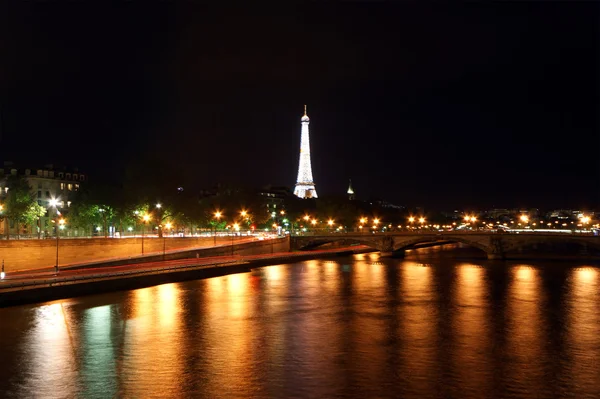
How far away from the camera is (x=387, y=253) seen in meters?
82.9

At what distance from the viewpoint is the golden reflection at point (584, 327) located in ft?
68.0

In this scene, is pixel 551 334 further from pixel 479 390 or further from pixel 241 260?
pixel 241 260

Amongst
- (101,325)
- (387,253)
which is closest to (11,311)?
(101,325)

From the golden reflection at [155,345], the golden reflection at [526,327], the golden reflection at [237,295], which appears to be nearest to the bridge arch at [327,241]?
the golden reflection at [237,295]

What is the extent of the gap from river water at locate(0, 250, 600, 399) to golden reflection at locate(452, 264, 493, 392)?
3.4 inches

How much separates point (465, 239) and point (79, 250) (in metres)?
48.0

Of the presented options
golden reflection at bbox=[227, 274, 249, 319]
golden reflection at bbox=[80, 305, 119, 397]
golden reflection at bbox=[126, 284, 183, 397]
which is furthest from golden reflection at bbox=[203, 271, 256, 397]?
golden reflection at bbox=[80, 305, 119, 397]

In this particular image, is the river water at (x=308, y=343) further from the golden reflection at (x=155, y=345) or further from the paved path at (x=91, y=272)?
the paved path at (x=91, y=272)

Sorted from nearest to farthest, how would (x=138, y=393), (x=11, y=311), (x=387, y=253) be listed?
(x=138, y=393), (x=11, y=311), (x=387, y=253)

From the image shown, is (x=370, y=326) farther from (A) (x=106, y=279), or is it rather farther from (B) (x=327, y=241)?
(B) (x=327, y=241)

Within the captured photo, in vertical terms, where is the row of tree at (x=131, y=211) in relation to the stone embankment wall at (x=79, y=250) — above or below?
above

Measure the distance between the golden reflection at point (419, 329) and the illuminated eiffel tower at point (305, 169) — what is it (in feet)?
406

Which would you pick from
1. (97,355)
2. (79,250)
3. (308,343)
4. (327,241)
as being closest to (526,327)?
(308,343)

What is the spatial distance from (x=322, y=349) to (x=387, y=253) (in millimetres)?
59922
